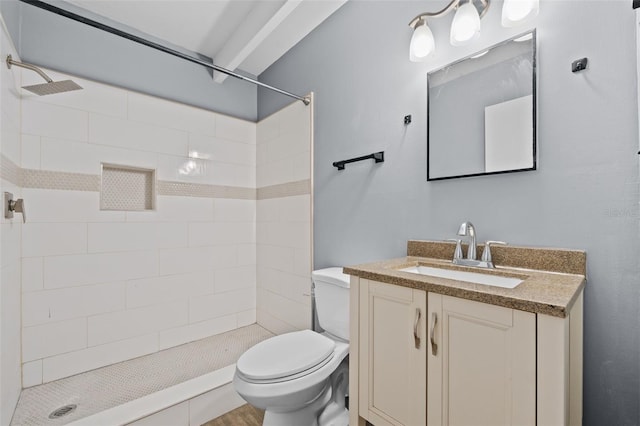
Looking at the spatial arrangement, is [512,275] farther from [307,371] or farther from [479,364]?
[307,371]

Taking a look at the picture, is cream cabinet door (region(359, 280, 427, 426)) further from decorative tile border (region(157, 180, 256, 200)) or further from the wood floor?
decorative tile border (region(157, 180, 256, 200))

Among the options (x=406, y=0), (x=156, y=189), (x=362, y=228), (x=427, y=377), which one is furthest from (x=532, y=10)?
(x=156, y=189)

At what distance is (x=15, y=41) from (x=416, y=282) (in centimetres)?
262

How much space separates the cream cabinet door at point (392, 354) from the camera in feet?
3.20

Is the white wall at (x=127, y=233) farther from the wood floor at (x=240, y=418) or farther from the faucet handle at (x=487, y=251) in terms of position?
the faucet handle at (x=487, y=251)

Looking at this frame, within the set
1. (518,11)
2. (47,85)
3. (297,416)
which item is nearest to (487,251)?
(518,11)

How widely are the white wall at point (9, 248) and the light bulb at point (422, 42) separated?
2.04 meters

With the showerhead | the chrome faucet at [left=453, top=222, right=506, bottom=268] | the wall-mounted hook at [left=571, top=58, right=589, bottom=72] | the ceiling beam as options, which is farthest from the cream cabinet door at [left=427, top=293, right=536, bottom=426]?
the showerhead

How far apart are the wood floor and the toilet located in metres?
0.33

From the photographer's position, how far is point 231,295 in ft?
8.84

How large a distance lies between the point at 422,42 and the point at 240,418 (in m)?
2.27

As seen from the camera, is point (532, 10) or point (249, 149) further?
point (249, 149)

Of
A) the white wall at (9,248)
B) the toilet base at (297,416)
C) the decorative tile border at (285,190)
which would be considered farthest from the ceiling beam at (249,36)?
the toilet base at (297,416)

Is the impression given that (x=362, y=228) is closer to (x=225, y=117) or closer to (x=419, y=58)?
(x=419, y=58)
